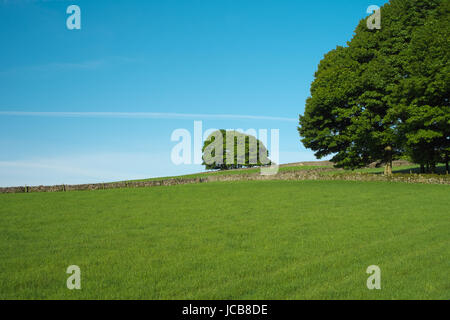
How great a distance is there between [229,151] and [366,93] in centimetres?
6032

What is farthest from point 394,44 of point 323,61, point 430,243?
point 430,243

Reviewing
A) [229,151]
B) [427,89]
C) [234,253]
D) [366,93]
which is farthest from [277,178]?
[229,151]

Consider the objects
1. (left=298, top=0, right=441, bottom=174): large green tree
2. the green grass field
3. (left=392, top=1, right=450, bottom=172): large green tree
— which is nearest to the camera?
the green grass field

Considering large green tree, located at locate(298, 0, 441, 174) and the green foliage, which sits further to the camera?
the green foliage

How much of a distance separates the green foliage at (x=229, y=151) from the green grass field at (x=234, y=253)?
236 feet

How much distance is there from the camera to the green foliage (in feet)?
306

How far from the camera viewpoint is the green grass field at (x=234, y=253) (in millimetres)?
7934

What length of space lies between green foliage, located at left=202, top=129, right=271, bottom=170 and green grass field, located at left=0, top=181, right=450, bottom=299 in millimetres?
71960

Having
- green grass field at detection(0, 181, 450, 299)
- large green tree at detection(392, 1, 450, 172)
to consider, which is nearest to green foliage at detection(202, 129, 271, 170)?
large green tree at detection(392, 1, 450, 172)

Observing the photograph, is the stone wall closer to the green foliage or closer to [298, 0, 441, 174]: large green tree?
[298, 0, 441, 174]: large green tree

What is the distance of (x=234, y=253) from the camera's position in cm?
1093

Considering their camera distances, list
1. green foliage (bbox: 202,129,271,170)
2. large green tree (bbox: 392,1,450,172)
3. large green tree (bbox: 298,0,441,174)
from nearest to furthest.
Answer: large green tree (bbox: 392,1,450,172)
large green tree (bbox: 298,0,441,174)
green foliage (bbox: 202,129,271,170)
